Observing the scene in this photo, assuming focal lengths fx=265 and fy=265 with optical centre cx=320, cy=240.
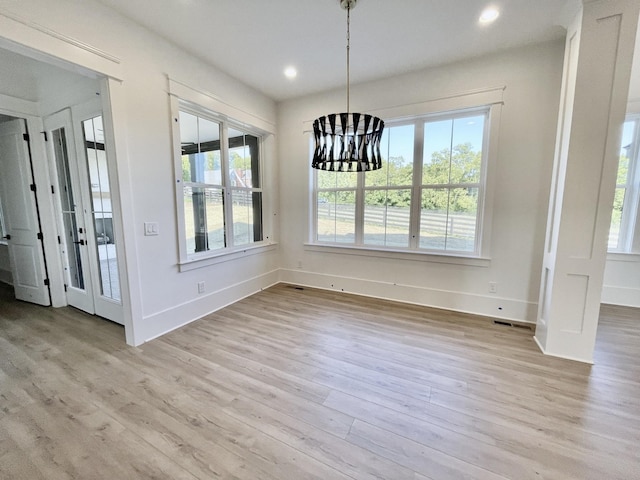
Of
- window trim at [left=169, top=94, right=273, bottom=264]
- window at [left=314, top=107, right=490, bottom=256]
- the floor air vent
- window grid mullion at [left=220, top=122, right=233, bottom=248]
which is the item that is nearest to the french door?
window trim at [left=169, top=94, right=273, bottom=264]

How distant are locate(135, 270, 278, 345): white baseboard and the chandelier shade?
233 cm

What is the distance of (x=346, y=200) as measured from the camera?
13.7 feet

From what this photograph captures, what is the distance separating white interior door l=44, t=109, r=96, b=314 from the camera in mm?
3133

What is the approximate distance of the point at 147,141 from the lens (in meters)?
2.63

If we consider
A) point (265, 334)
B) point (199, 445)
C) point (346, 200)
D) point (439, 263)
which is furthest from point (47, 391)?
point (439, 263)

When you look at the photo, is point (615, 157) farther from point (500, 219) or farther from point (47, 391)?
point (47, 391)

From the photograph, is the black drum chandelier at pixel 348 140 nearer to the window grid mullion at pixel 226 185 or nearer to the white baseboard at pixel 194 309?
the window grid mullion at pixel 226 185

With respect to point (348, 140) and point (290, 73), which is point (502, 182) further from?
point (290, 73)

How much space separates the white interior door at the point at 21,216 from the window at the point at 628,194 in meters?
7.77

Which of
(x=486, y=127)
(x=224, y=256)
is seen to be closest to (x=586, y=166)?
(x=486, y=127)

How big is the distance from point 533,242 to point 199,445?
3.69 meters

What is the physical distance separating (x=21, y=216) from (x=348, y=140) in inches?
174

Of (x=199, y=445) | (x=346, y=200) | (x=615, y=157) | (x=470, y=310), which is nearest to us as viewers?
(x=199, y=445)

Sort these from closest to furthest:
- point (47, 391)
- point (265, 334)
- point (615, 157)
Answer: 1. point (47, 391)
2. point (615, 157)
3. point (265, 334)
